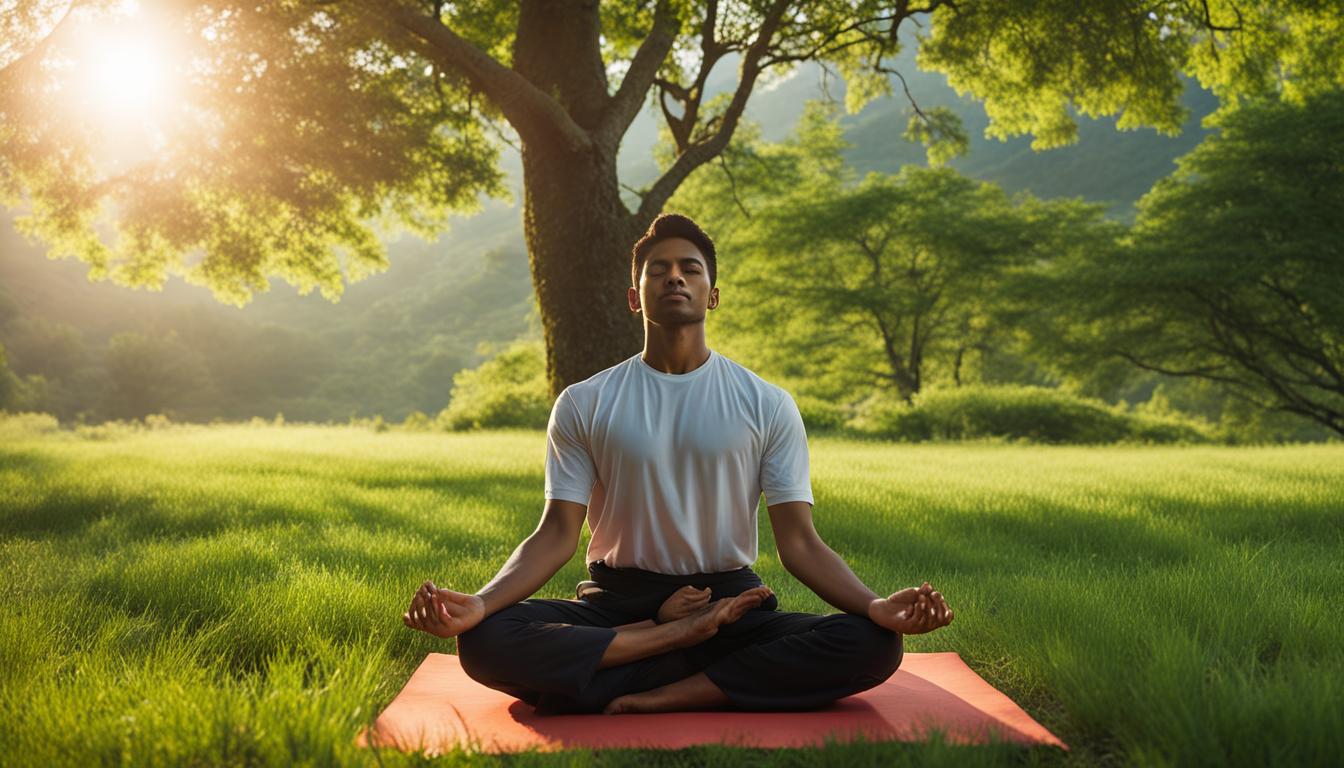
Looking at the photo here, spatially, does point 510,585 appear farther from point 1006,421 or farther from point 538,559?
point 1006,421

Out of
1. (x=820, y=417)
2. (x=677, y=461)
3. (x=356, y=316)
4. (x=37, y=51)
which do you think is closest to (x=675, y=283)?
(x=677, y=461)

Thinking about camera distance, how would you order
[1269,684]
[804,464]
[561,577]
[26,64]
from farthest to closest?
[26,64] → [561,577] → [804,464] → [1269,684]

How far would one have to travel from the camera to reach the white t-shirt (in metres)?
3.30

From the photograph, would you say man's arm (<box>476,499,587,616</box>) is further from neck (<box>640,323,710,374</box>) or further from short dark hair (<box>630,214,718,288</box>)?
short dark hair (<box>630,214,718,288</box>)

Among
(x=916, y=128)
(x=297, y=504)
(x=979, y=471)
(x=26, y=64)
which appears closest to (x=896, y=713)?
(x=297, y=504)

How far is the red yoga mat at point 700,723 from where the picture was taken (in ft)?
8.84

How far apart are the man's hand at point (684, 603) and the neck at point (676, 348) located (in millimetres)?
881

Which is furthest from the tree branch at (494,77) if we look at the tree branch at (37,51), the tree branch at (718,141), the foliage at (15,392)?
the foliage at (15,392)

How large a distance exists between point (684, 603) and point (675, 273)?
4.19 feet

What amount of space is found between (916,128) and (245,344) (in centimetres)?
8095

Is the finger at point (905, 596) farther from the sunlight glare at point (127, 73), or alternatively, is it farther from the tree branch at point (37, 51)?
the tree branch at point (37, 51)

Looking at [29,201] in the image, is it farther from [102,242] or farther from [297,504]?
[297,504]

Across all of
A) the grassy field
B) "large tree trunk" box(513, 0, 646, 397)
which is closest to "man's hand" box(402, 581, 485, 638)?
the grassy field

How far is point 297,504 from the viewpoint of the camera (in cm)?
711
